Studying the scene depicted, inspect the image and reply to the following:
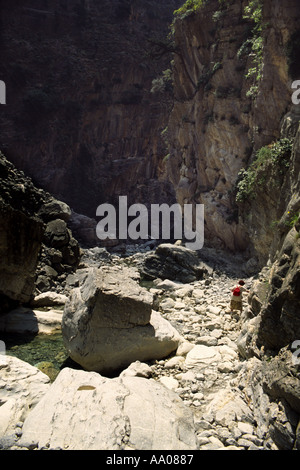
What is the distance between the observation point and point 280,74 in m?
14.3

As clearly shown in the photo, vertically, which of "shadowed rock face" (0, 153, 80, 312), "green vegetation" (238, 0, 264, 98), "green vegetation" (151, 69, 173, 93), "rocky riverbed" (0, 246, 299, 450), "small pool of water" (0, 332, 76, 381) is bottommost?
"small pool of water" (0, 332, 76, 381)

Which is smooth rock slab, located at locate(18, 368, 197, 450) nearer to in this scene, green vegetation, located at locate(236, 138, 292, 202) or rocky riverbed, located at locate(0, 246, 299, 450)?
rocky riverbed, located at locate(0, 246, 299, 450)

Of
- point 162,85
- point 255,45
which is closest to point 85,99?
point 162,85

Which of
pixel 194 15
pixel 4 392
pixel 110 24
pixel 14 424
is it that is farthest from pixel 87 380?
pixel 110 24

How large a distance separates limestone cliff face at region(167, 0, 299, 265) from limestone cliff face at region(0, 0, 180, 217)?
11567 mm

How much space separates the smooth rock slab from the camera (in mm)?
3992

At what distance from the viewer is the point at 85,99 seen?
36188 mm

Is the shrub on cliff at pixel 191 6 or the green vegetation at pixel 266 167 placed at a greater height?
the shrub on cliff at pixel 191 6

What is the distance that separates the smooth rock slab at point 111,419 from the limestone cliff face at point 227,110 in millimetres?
9992

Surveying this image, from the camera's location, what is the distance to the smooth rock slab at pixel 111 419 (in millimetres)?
3992

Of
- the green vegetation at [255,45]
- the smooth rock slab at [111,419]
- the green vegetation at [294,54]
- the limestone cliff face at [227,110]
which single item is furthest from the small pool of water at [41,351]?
the green vegetation at [255,45]

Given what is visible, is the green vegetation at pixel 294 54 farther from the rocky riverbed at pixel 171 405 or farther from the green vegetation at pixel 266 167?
the rocky riverbed at pixel 171 405

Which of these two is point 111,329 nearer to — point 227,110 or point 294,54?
point 294,54

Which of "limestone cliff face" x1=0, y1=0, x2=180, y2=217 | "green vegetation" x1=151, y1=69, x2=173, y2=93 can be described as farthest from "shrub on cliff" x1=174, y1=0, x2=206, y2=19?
"green vegetation" x1=151, y1=69, x2=173, y2=93
